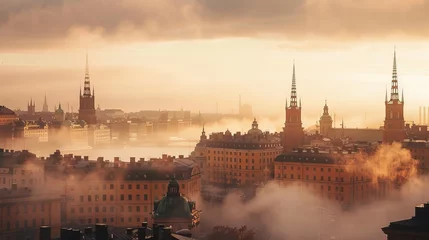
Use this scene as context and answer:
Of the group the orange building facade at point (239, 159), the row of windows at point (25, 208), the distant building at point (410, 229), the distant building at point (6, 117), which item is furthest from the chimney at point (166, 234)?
the distant building at point (6, 117)

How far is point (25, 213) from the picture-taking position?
54094mm

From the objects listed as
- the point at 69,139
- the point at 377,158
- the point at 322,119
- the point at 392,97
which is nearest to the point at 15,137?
the point at 69,139

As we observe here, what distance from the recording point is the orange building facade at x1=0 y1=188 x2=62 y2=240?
174 ft

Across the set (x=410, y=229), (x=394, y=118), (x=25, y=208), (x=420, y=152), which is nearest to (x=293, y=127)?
(x=394, y=118)

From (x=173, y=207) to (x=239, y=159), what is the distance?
43.1 meters

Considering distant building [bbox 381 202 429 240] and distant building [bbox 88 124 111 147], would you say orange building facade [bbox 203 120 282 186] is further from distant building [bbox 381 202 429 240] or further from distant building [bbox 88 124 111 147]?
distant building [bbox 88 124 111 147]

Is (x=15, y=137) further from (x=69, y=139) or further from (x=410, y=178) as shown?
(x=410, y=178)

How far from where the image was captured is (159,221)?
153ft

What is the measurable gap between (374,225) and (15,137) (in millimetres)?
92675

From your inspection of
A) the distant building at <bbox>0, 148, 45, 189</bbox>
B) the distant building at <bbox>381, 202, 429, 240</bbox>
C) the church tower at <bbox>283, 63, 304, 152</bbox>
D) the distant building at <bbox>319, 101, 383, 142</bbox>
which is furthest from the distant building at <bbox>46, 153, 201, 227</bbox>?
the distant building at <bbox>319, 101, 383, 142</bbox>

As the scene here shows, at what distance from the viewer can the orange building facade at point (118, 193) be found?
202ft

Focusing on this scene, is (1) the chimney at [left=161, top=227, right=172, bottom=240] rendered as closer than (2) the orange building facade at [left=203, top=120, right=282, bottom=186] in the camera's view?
Yes

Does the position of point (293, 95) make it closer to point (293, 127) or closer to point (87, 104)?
point (293, 127)

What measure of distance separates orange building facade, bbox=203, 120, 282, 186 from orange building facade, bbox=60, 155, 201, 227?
24229 mm
